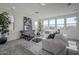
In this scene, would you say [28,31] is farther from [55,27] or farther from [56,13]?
[56,13]

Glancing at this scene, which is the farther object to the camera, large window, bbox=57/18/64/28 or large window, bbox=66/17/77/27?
large window, bbox=57/18/64/28

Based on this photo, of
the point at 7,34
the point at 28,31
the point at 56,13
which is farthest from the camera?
the point at 28,31

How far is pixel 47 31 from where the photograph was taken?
1907mm

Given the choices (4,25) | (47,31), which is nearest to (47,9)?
(47,31)

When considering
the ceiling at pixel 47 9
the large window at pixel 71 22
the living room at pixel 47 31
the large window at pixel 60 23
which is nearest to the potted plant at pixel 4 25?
the living room at pixel 47 31

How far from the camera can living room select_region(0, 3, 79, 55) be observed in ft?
5.55

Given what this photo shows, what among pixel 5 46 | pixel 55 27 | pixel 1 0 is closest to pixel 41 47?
pixel 55 27

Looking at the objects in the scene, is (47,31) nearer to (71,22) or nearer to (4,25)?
(71,22)

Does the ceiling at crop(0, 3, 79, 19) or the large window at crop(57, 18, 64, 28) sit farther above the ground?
the ceiling at crop(0, 3, 79, 19)

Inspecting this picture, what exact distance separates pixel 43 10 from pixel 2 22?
4.26 ft

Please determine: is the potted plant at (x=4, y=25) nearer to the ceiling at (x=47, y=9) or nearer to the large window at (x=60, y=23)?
the ceiling at (x=47, y=9)

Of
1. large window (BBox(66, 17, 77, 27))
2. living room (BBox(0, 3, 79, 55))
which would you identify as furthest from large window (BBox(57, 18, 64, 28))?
large window (BBox(66, 17, 77, 27))

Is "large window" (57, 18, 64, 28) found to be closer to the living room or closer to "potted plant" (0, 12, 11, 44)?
the living room

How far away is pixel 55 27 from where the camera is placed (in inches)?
72.9
